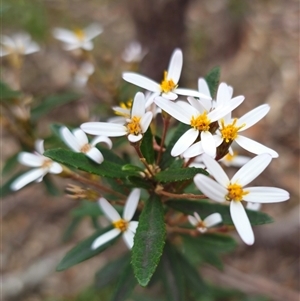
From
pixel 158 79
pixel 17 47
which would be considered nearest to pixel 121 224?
pixel 17 47

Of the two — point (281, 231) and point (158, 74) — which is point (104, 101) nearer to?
point (158, 74)

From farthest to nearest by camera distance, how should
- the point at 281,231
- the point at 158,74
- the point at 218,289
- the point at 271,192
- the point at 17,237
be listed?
the point at 17,237
the point at 281,231
the point at 158,74
the point at 218,289
the point at 271,192

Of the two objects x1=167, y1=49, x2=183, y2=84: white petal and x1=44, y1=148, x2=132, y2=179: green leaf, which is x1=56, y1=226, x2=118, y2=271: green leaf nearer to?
x1=44, y1=148, x2=132, y2=179: green leaf

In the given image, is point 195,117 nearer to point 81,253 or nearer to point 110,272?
point 81,253

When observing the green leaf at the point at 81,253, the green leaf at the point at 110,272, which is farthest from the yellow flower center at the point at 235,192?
the green leaf at the point at 110,272

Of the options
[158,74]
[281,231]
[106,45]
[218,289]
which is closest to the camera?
[218,289]

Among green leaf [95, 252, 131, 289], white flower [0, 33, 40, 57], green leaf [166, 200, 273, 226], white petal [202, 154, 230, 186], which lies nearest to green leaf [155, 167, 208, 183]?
white petal [202, 154, 230, 186]

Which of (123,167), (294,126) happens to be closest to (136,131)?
(123,167)
